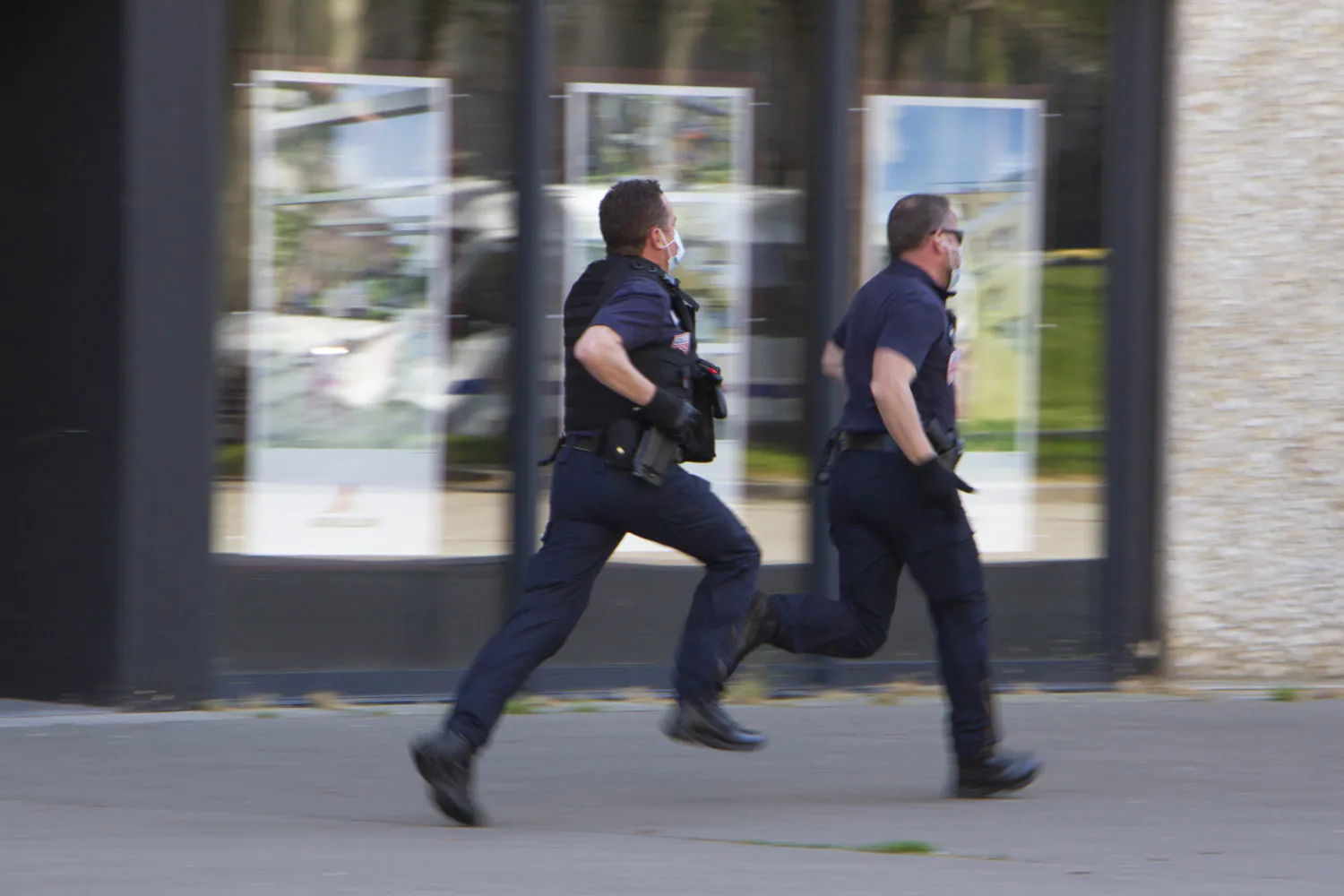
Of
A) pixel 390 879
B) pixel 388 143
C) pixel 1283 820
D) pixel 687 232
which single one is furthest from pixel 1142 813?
pixel 388 143

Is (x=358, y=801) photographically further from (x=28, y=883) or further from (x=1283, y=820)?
(x=1283, y=820)

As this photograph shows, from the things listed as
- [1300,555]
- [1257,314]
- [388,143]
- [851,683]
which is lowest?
[851,683]

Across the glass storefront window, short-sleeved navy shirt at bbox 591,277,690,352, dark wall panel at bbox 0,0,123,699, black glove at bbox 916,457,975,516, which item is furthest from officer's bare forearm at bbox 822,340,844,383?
dark wall panel at bbox 0,0,123,699

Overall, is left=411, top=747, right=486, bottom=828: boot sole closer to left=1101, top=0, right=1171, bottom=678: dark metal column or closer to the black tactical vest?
the black tactical vest

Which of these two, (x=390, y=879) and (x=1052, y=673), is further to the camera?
(x=1052, y=673)

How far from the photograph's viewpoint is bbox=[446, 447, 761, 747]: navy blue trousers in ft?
17.9

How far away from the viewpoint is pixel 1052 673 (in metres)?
8.34

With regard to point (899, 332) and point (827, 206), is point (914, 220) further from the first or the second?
point (827, 206)

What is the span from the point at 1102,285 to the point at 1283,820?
3.13 meters

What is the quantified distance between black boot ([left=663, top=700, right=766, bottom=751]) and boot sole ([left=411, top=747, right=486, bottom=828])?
65cm

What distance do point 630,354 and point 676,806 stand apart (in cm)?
137

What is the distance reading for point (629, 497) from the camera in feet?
18.3

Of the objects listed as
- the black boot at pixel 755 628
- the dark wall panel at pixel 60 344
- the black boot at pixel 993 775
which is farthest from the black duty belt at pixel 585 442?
the dark wall panel at pixel 60 344

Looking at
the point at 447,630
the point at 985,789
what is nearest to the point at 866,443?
the point at 985,789
